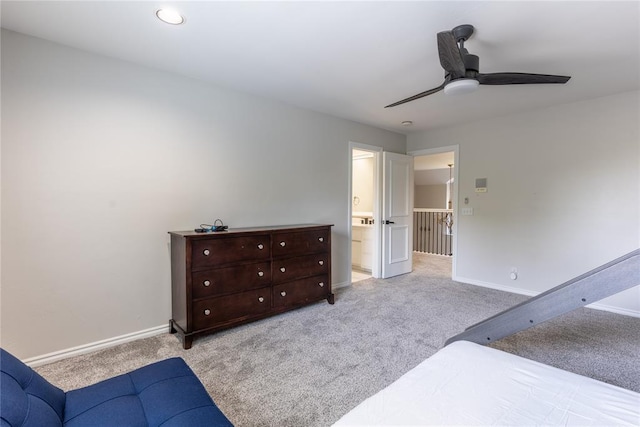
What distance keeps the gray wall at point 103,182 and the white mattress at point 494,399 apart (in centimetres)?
248

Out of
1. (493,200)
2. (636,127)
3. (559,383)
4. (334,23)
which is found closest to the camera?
(559,383)

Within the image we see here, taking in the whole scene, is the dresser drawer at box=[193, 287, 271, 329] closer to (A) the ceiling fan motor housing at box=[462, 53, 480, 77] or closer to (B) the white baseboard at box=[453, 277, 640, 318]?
(A) the ceiling fan motor housing at box=[462, 53, 480, 77]

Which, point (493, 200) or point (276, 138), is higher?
point (276, 138)

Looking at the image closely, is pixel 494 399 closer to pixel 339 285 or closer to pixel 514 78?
pixel 514 78

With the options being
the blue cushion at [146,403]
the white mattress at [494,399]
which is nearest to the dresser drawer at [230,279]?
the blue cushion at [146,403]

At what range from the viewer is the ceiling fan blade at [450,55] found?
5.93 feet

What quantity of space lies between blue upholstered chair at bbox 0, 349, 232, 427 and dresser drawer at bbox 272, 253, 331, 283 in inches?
69.4

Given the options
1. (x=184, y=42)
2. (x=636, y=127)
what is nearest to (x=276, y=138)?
(x=184, y=42)

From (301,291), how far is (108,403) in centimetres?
224

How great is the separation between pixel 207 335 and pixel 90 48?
2.61m

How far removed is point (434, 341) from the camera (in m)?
2.68

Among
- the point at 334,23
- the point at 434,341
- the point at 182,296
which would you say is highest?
the point at 334,23

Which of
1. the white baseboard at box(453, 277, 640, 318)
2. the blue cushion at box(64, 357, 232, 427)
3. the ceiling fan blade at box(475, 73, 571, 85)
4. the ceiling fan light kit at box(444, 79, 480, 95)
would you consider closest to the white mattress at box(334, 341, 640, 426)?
the blue cushion at box(64, 357, 232, 427)

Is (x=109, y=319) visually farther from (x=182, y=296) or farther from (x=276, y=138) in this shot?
(x=276, y=138)
